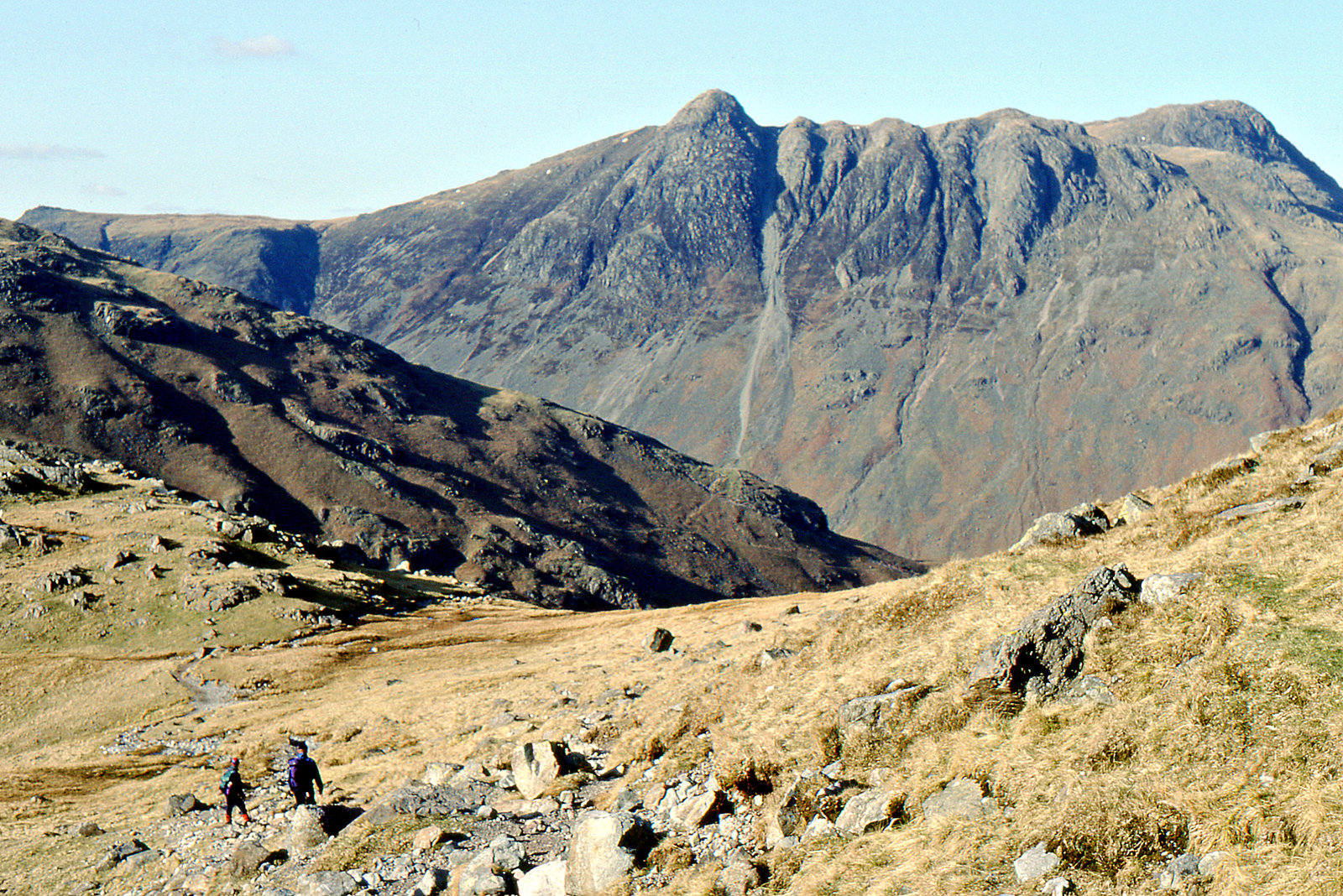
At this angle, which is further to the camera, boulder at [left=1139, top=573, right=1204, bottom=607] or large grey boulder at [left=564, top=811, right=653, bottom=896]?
boulder at [left=1139, top=573, right=1204, bottom=607]

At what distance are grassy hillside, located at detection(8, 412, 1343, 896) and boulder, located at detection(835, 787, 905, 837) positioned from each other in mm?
275

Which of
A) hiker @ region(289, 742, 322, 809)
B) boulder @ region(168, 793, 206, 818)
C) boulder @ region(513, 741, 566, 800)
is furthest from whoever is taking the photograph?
boulder @ region(168, 793, 206, 818)

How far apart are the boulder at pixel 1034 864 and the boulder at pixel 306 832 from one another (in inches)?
590

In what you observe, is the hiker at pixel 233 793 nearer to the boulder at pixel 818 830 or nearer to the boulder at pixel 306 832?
the boulder at pixel 306 832

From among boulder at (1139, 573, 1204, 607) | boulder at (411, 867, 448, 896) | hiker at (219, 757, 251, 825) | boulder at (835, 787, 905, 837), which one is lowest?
hiker at (219, 757, 251, 825)

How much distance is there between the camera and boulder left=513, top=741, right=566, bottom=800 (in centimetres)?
2114

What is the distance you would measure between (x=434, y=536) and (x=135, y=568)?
286ft

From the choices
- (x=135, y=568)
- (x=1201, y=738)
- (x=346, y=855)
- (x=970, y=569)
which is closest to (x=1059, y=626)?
(x=1201, y=738)

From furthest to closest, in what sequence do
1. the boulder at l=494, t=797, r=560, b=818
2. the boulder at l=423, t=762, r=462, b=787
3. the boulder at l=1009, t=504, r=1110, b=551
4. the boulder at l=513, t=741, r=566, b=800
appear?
1. the boulder at l=1009, t=504, r=1110, b=551
2. the boulder at l=423, t=762, r=462, b=787
3. the boulder at l=513, t=741, r=566, b=800
4. the boulder at l=494, t=797, r=560, b=818

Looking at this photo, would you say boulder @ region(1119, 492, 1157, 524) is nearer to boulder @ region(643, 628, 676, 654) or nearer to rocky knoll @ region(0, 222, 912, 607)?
boulder @ region(643, 628, 676, 654)

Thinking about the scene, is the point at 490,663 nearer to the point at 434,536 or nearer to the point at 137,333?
the point at 434,536

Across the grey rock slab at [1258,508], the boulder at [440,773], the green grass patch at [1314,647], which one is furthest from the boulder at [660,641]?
the green grass patch at [1314,647]

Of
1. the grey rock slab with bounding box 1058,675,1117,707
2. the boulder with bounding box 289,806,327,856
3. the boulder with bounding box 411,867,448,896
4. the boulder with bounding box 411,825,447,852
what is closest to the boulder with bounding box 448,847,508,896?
the boulder with bounding box 411,867,448,896

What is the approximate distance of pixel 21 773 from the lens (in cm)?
3588
